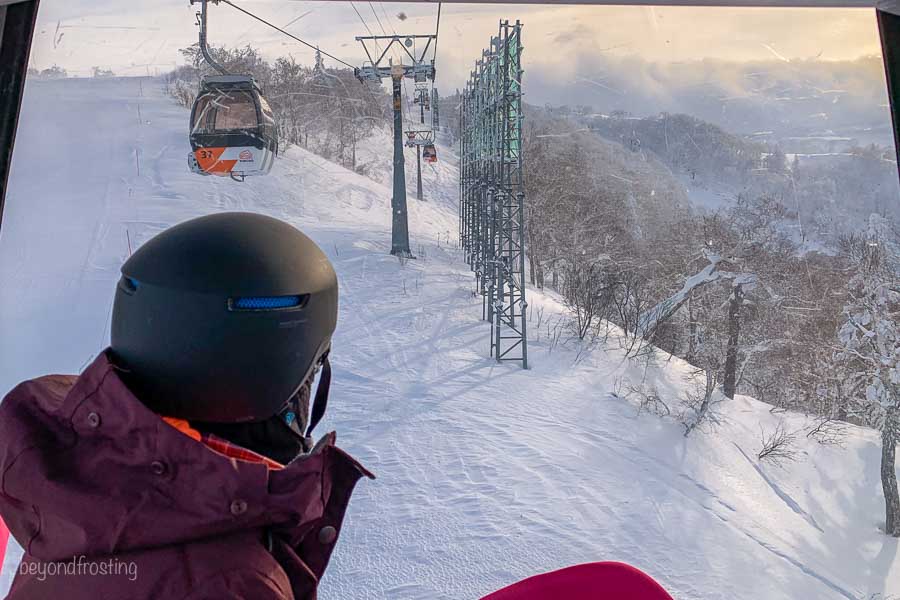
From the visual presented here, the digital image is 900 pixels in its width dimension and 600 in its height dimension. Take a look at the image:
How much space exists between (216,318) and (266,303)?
0.14ft

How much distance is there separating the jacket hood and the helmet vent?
115 mm

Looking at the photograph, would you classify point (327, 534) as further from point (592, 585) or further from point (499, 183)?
point (499, 183)

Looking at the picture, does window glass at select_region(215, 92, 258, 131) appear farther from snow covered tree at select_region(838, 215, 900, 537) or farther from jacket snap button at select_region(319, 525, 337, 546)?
snow covered tree at select_region(838, 215, 900, 537)

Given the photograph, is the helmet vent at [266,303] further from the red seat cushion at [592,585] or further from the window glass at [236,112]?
the window glass at [236,112]

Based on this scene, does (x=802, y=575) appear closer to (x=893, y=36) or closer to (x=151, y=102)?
(x=893, y=36)

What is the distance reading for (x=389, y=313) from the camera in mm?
6598

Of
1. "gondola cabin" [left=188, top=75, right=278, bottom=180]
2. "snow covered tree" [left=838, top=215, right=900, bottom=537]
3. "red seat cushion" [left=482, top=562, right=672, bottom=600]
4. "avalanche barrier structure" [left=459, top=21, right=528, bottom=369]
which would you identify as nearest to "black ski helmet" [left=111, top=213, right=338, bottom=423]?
"red seat cushion" [left=482, top=562, right=672, bottom=600]

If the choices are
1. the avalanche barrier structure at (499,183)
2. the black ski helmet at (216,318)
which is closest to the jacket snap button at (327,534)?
the black ski helmet at (216,318)

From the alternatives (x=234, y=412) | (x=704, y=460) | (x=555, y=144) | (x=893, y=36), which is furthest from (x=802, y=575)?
(x=555, y=144)

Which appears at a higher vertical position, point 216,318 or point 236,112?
point 236,112

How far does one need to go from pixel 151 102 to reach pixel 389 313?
3.33 m

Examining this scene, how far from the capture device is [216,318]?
0.52m

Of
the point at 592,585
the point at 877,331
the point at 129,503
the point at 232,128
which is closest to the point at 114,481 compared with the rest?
the point at 129,503

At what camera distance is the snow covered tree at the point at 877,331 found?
739 centimetres
